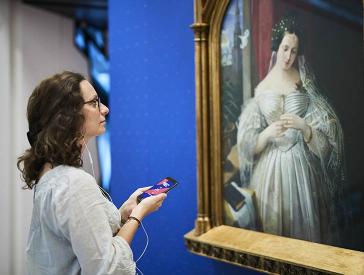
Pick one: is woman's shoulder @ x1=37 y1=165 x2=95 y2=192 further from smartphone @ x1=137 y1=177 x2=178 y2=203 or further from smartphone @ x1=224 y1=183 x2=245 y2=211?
smartphone @ x1=224 y1=183 x2=245 y2=211

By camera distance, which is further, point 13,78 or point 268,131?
point 13,78

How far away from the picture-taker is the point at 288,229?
4.44 ft

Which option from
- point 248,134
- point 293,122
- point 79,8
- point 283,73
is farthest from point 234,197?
point 79,8

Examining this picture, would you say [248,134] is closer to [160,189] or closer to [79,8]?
[160,189]

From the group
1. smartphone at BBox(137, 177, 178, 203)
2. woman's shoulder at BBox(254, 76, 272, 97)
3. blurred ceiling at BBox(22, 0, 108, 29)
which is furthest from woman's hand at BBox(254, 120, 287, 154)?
blurred ceiling at BBox(22, 0, 108, 29)

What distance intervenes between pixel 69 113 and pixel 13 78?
1.82m

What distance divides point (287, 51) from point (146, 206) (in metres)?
0.71

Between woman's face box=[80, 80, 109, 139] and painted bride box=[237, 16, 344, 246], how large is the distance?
631 millimetres

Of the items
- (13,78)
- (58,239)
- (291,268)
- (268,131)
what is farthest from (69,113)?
(13,78)

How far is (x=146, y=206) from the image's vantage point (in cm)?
109

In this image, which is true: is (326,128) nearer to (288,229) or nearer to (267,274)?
(288,229)

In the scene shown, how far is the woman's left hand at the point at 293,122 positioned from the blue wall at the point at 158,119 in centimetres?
46

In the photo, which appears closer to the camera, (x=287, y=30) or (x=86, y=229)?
(x=86, y=229)

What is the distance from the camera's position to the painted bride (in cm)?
123
